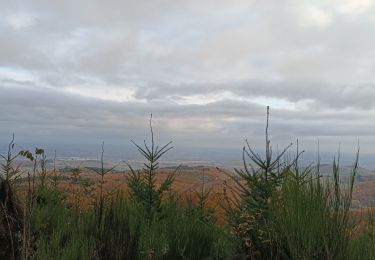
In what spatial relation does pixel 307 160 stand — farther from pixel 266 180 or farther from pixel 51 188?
pixel 51 188

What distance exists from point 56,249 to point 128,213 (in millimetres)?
1261

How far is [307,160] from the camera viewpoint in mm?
5309

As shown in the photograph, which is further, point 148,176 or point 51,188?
point 51,188

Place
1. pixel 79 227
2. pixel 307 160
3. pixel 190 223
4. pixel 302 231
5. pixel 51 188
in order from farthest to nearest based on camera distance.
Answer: pixel 51 188 < pixel 190 223 < pixel 79 227 < pixel 307 160 < pixel 302 231

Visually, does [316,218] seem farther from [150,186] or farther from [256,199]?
[150,186]

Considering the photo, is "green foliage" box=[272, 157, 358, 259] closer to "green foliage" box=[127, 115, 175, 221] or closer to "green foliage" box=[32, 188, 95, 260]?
"green foliage" box=[32, 188, 95, 260]

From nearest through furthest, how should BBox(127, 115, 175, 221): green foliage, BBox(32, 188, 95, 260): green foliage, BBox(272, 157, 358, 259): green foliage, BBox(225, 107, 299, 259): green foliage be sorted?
BBox(272, 157, 358, 259): green foliage < BBox(32, 188, 95, 260): green foliage < BBox(225, 107, 299, 259): green foliage < BBox(127, 115, 175, 221): green foliage

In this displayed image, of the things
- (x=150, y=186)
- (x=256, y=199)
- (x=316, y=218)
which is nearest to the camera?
(x=316, y=218)

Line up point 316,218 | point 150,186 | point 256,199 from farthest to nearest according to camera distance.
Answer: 1. point 150,186
2. point 256,199
3. point 316,218

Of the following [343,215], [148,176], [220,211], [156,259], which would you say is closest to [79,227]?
[156,259]

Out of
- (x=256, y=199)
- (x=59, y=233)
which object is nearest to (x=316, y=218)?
(x=256, y=199)

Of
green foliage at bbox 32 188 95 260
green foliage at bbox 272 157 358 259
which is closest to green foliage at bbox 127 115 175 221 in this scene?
green foliage at bbox 32 188 95 260

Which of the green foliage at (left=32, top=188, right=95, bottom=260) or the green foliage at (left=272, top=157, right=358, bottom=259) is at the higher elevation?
the green foliage at (left=272, top=157, right=358, bottom=259)

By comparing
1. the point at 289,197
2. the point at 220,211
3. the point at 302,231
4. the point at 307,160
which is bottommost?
the point at 220,211
